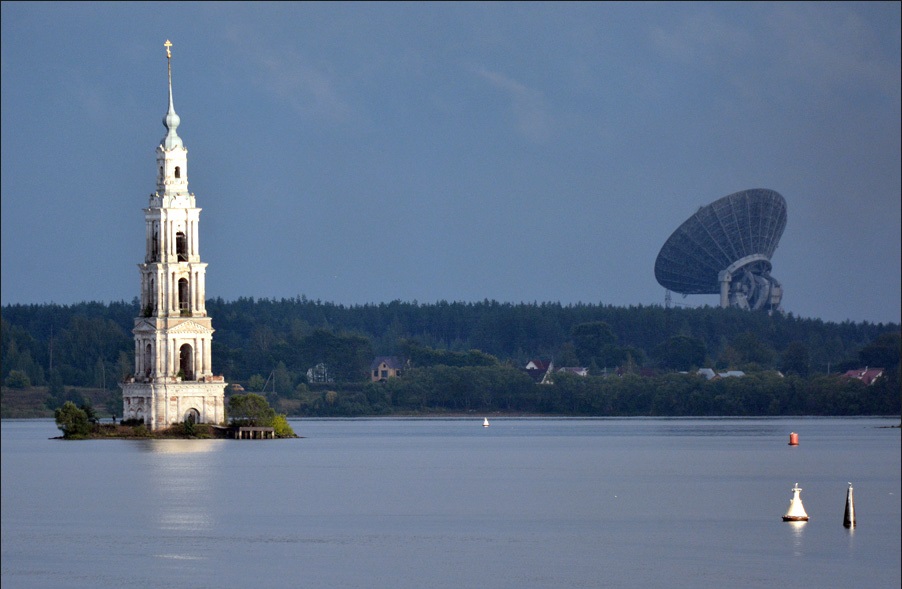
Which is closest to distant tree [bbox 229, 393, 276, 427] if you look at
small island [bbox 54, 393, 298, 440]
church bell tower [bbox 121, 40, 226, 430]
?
Result: small island [bbox 54, 393, 298, 440]

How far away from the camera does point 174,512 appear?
8544 cm

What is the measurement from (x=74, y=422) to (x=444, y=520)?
282 ft

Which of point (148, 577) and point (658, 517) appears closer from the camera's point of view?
point (148, 577)

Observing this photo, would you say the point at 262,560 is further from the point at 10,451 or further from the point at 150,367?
the point at 150,367

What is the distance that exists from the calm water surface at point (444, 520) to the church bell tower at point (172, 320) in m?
20.9

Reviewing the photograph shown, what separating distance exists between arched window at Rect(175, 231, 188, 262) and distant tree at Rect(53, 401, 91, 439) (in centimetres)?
1550

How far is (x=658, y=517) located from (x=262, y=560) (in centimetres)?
2229

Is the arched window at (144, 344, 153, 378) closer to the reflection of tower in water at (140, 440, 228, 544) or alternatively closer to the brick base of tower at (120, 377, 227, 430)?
the brick base of tower at (120, 377, 227, 430)

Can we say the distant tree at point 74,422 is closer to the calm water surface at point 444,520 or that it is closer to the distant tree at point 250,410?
the distant tree at point 250,410

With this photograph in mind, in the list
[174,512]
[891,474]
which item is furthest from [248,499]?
[891,474]

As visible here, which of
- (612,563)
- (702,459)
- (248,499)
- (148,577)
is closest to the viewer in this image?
(148,577)

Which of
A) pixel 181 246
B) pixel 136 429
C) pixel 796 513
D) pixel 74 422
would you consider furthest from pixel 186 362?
pixel 796 513

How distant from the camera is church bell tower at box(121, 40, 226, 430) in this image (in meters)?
163

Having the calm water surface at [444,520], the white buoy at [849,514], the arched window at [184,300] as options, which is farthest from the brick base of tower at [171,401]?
the white buoy at [849,514]
